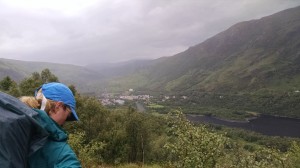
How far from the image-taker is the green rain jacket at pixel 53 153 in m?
2.75

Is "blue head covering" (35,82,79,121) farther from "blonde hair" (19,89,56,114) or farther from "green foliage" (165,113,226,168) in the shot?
"green foliage" (165,113,226,168)

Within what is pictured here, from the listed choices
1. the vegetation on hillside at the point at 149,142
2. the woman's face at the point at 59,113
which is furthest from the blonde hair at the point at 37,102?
the vegetation on hillside at the point at 149,142

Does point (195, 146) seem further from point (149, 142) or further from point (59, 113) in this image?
point (149, 142)

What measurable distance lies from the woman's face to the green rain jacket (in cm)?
25

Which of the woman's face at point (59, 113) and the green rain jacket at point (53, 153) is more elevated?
the woman's face at point (59, 113)

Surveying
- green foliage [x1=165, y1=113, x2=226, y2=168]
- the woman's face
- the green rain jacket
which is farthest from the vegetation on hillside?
the green rain jacket

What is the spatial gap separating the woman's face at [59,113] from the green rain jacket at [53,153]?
0.25 meters

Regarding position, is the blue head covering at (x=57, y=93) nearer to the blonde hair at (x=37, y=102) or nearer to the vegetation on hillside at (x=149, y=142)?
the blonde hair at (x=37, y=102)

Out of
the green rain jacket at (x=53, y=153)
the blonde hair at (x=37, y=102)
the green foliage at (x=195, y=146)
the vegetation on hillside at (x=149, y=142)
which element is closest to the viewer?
the green rain jacket at (x=53, y=153)

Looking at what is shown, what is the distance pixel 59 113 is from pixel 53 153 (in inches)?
21.5

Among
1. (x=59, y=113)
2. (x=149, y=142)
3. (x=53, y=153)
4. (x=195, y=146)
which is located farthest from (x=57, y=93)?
(x=149, y=142)

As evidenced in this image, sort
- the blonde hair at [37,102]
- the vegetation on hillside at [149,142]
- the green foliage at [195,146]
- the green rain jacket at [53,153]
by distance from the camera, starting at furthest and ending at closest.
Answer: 1. the vegetation on hillside at [149,142]
2. the green foliage at [195,146]
3. the blonde hair at [37,102]
4. the green rain jacket at [53,153]

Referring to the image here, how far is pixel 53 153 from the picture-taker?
2.83 metres

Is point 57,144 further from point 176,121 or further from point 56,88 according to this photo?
point 176,121
